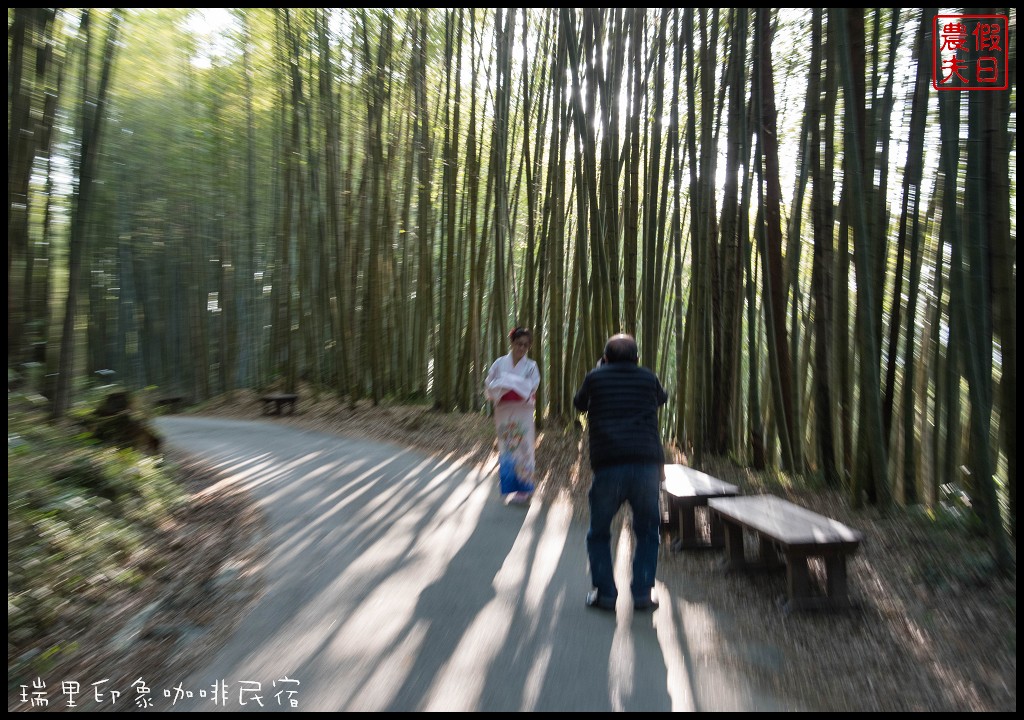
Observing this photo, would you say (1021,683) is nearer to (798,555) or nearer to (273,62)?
(798,555)

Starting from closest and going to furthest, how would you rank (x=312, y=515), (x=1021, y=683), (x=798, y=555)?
(x=1021, y=683) → (x=798, y=555) → (x=312, y=515)

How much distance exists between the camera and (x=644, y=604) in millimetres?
3092

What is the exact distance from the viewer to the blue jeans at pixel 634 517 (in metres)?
3.05

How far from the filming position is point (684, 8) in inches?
198

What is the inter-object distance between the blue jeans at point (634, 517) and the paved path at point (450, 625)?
5.7 inches

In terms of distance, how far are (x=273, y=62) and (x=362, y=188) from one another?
8.59 ft

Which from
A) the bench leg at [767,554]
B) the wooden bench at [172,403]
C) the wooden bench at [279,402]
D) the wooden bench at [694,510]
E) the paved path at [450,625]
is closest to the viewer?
the paved path at [450,625]

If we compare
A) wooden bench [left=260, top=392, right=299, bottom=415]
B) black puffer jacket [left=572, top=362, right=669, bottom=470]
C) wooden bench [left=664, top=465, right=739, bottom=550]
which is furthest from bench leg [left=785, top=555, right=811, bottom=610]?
wooden bench [left=260, top=392, right=299, bottom=415]

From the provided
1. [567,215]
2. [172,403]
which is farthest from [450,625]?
[172,403]

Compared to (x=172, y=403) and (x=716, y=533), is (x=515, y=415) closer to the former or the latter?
Result: (x=716, y=533)

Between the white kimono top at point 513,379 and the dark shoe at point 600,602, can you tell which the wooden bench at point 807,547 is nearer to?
the dark shoe at point 600,602

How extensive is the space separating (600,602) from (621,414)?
86 centimetres

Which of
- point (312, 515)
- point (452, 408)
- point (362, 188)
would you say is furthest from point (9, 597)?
point (362, 188)

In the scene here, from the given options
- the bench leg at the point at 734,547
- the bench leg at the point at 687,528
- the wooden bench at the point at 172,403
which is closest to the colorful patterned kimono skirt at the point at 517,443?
the bench leg at the point at 687,528
